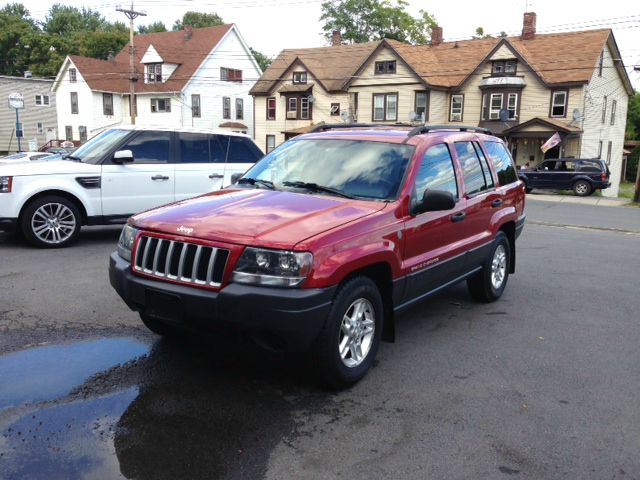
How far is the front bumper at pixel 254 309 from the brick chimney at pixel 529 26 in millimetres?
37815

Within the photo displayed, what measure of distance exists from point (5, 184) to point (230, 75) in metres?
42.3

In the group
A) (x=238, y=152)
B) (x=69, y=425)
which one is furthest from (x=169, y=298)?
(x=238, y=152)

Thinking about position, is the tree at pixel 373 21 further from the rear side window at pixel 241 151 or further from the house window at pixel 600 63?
the rear side window at pixel 241 151

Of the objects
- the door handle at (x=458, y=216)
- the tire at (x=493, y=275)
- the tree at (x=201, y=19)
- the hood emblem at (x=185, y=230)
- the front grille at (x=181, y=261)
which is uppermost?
the tree at (x=201, y=19)

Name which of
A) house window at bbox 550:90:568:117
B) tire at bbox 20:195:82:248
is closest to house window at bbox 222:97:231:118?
house window at bbox 550:90:568:117

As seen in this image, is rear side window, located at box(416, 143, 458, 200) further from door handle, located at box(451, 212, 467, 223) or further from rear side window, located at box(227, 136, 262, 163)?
rear side window, located at box(227, 136, 262, 163)

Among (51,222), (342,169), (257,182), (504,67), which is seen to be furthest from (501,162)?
(504,67)

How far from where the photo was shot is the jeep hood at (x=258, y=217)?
12.2 feet

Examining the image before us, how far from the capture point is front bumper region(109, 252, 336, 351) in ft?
11.6

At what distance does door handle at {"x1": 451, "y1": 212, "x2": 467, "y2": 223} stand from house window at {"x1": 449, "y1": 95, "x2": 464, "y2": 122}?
110ft

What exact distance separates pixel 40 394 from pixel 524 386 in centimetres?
339

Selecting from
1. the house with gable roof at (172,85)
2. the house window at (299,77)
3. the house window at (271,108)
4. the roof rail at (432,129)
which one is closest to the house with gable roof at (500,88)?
the house window at (299,77)

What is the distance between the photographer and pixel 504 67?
35094 mm

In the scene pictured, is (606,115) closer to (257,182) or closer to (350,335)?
(257,182)
